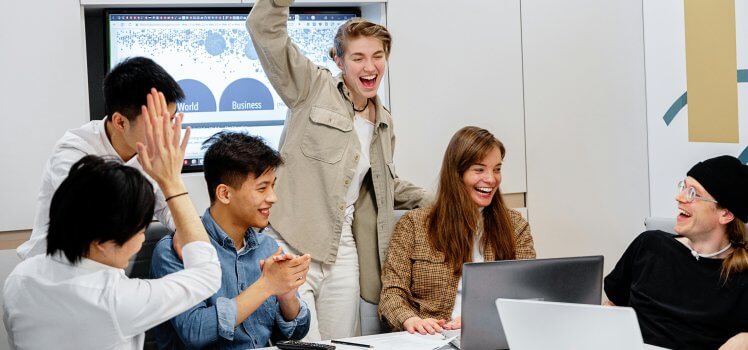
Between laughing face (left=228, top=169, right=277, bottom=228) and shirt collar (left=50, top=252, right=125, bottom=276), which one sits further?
laughing face (left=228, top=169, right=277, bottom=228)

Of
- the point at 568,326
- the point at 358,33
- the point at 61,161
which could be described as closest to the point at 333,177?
the point at 358,33

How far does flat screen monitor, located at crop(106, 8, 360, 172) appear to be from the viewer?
12.5ft

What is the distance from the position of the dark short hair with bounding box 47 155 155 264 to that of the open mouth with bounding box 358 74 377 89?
1.43m

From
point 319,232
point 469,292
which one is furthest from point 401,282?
point 469,292

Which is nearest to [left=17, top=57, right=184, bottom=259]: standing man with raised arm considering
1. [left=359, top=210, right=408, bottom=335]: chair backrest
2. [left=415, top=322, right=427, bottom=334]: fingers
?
[left=415, top=322, right=427, bottom=334]: fingers

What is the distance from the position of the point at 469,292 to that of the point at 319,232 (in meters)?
0.98

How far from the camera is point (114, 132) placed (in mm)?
2570

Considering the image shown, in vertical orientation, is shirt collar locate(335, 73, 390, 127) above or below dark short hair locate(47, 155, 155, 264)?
above

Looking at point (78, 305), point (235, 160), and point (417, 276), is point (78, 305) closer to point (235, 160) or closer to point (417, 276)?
point (235, 160)

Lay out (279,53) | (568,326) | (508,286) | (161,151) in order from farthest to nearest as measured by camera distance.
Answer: (279,53)
(508,286)
(161,151)
(568,326)

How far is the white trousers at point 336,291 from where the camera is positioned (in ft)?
10.4

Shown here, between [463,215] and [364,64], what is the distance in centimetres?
63

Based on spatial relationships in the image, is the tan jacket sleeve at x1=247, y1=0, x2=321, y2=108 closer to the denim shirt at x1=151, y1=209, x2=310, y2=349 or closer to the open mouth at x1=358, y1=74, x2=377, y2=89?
the open mouth at x1=358, y1=74, x2=377, y2=89

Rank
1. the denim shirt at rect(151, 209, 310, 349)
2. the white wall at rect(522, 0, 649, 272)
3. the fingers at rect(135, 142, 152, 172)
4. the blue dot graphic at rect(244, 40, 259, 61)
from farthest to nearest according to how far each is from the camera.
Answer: the white wall at rect(522, 0, 649, 272), the blue dot graphic at rect(244, 40, 259, 61), the denim shirt at rect(151, 209, 310, 349), the fingers at rect(135, 142, 152, 172)
